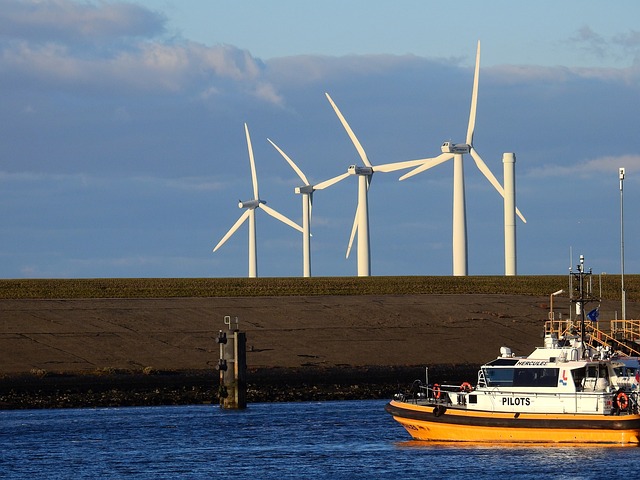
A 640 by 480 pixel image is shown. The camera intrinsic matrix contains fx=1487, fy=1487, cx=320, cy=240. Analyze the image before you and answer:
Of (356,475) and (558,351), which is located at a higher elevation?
(558,351)

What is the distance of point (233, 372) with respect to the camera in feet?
209

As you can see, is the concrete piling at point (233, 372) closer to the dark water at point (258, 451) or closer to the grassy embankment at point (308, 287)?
the dark water at point (258, 451)

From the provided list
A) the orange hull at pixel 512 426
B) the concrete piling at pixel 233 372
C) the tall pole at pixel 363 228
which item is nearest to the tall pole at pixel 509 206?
the tall pole at pixel 363 228

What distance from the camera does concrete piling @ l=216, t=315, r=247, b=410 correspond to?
62969 millimetres

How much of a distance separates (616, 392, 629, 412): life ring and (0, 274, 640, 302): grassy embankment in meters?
52.8

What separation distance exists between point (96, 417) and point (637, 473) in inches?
985

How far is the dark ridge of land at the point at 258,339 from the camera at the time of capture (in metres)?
67.8

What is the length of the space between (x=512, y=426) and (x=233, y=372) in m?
18.4

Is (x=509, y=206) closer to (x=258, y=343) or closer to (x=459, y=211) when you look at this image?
(x=459, y=211)

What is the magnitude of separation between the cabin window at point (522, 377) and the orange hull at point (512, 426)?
3.45ft

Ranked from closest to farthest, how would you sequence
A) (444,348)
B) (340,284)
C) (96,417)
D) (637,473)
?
(637,473) → (96,417) → (444,348) → (340,284)

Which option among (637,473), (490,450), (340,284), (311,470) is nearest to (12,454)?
(311,470)

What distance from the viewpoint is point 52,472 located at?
45469 mm

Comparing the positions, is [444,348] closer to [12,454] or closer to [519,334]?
[519,334]
